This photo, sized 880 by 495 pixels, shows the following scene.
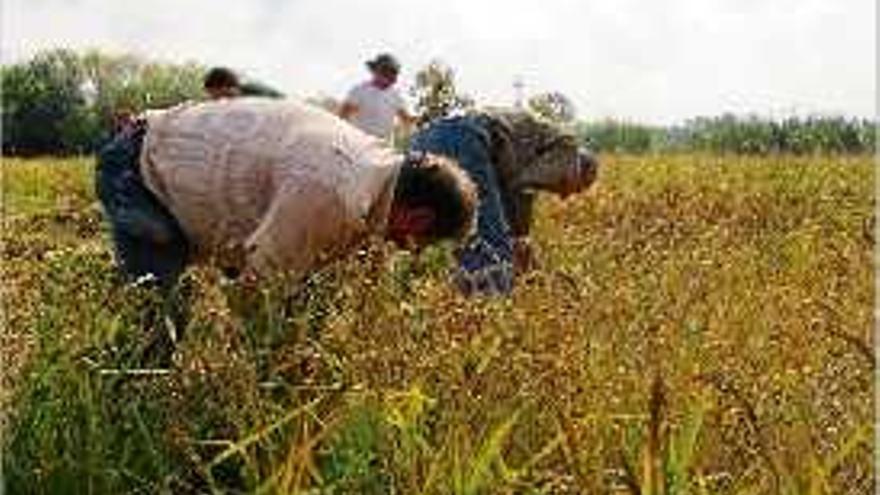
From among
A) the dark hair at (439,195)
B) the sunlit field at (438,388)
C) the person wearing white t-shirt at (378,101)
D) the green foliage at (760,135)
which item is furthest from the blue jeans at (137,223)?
the green foliage at (760,135)

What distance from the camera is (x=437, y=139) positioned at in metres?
5.25

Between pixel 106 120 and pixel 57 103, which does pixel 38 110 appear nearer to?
pixel 57 103

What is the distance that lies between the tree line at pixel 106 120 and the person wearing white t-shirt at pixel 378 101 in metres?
1.71

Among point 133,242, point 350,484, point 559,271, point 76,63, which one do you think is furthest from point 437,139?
point 76,63

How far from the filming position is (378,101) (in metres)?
10.3

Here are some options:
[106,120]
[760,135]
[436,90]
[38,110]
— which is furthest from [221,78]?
[38,110]

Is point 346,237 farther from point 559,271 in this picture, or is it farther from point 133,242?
point 133,242

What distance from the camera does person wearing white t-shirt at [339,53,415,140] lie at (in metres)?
10.2

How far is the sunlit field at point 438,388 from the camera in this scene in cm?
305

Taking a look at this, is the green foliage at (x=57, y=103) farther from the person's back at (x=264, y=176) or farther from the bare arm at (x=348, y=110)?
the person's back at (x=264, y=176)

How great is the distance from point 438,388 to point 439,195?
787 millimetres

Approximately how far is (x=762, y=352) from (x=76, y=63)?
50833mm

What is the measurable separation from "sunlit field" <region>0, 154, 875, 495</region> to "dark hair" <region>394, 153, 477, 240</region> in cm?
14

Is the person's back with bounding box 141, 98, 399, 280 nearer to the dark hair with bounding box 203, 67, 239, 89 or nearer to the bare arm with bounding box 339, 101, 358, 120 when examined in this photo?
the dark hair with bounding box 203, 67, 239, 89
